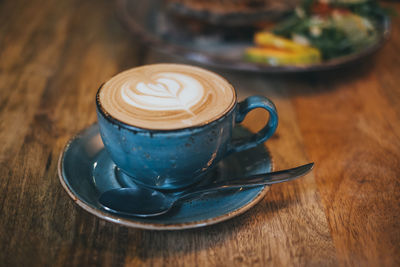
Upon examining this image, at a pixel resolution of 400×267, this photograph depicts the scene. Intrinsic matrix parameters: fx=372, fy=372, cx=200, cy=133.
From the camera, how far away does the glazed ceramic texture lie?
54 cm

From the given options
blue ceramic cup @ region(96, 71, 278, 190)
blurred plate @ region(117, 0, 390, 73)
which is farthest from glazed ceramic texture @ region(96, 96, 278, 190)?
blurred plate @ region(117, 0, 390, 73)

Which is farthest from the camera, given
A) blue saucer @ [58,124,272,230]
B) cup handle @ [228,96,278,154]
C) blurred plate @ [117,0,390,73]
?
blurred plate @ [117,0,390,73]

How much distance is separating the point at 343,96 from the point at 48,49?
0.95 m

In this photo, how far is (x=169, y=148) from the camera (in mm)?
544

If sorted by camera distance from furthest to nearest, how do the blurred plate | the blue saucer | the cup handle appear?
the blurred plate
the cup handle
the blue saucer

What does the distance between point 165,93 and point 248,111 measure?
5.8 inches

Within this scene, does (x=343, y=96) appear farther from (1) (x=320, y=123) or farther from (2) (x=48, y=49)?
(2) (x=48, y=49)

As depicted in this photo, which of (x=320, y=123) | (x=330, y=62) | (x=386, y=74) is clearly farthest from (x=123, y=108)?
(x=386, y=74)

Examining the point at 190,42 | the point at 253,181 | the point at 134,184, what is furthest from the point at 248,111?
the point at 190,42

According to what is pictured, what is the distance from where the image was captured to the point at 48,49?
1.24m

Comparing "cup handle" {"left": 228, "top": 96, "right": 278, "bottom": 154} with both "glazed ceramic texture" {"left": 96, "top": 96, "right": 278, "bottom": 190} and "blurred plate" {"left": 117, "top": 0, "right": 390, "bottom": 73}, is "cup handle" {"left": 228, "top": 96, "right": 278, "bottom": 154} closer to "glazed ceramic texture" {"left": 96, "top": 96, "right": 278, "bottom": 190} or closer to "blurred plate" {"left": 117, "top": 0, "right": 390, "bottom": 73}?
"glazed ceramic texture" {"left": 96, "top": 96, "right": 278, "bottom": 190}

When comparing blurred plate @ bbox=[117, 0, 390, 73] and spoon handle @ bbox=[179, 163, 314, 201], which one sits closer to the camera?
spoon handle @ bbox=[179, 163, 314, 201]

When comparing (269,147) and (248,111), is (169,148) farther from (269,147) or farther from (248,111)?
(269,147)

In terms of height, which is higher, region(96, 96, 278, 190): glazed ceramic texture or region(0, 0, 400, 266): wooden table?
region(96, 96, 278, 190): glazed ceramic texture
